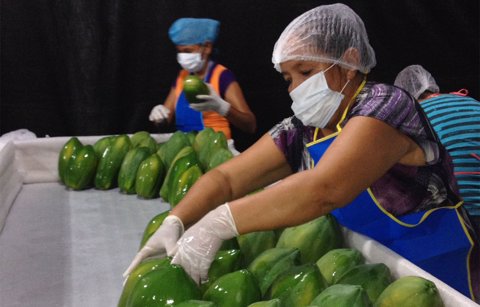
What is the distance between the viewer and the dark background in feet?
14.5

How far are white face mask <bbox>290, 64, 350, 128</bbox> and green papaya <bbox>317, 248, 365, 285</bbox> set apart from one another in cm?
43

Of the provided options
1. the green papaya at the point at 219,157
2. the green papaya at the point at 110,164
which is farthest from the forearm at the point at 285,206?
the green papaya at the point at 110,164

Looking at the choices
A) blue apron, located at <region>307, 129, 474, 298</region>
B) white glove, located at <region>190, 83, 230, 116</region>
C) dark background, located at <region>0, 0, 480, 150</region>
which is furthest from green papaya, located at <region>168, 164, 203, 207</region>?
dark background, located at <region>0, 0, 480, 150</region>

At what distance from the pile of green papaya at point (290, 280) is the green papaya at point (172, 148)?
1084 mm

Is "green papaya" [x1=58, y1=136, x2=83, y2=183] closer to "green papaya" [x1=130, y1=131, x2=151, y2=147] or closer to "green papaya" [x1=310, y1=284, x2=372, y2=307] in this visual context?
"green papaya" [x1=130, y1=131, x2=151, y2=147]

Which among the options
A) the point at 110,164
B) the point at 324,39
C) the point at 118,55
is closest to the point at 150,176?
the point at 110,164

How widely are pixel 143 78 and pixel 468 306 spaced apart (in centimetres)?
369

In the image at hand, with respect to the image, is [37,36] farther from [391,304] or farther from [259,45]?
[391,304]

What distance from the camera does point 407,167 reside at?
1724 mm

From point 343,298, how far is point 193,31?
273cm

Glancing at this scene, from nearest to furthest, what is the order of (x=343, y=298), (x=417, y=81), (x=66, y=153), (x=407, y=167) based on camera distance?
1. (x=343, y=298)
2. (x=407, y=167)
3. (x=66, y=153)
4. (x=417, y=81)

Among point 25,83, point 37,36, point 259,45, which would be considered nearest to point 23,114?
point 25,83

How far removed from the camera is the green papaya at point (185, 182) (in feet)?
7.32

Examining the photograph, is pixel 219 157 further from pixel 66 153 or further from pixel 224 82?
pixel 224 82
